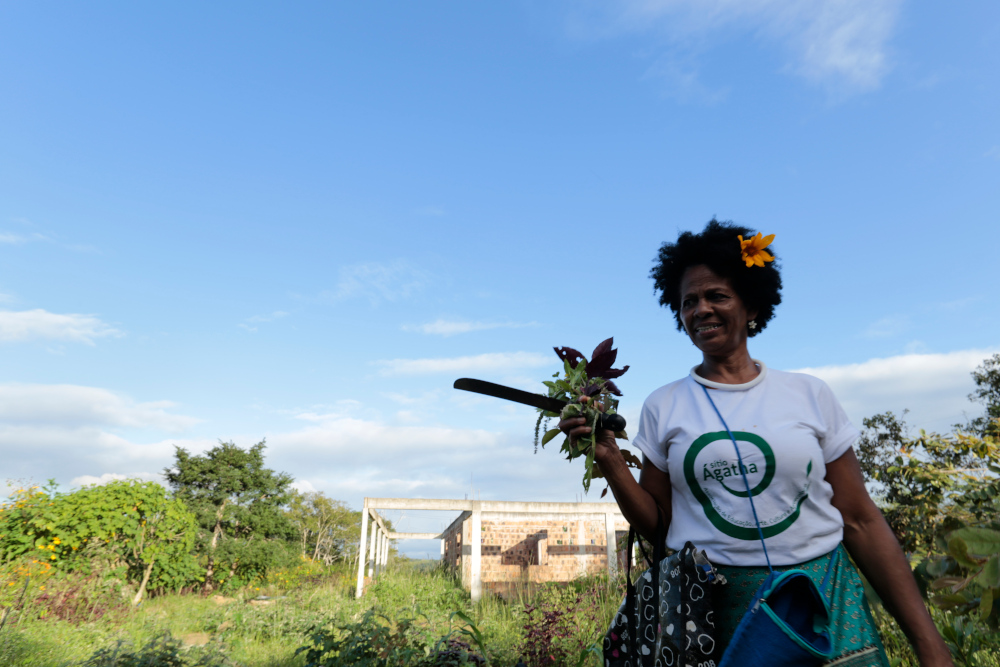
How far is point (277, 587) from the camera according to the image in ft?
47.5

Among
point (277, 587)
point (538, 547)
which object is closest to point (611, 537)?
point (538, 547)

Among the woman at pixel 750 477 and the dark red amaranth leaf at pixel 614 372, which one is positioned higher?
the dark red amaranth leaf at pixel 614 372

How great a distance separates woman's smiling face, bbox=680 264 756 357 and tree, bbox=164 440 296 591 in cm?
1595

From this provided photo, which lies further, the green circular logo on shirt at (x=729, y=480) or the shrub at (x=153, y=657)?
the shrub at (x=153, y=657)

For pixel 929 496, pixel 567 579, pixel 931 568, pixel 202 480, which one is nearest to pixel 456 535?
pixel 567 579

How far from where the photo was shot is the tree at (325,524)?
2475 centimetres

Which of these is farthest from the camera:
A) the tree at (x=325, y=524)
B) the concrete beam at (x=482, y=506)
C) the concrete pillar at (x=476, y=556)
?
the tree at (x=325, y=524)

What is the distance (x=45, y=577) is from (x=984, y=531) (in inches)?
426

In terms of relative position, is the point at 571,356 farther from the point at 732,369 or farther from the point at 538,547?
the point at 538,547

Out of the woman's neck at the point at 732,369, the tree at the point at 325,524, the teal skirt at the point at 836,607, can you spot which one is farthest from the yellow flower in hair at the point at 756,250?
the tree at the point at 325,524

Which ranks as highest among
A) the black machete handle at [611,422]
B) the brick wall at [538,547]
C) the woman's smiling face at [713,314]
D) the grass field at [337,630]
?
the woman's smiling face at [713,314]

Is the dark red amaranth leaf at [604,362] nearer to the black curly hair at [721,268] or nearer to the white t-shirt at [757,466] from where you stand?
the white t-shirt at [757,466]

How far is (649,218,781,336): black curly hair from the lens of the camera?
1.74 meters

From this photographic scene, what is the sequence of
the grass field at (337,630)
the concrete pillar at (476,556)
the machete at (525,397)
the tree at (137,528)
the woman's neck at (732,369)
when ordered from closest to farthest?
the machete at (525,397), the woman's neck at (732,369), the grass field at (337,630), the tree at (137,528), the concrete pillar at (476,556)
